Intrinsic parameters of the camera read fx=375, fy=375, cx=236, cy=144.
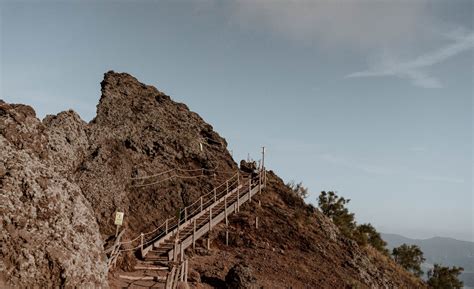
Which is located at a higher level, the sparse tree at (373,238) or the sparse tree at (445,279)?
the sparse tree at (373,238)

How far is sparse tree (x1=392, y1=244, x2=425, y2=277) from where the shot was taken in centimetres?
4809

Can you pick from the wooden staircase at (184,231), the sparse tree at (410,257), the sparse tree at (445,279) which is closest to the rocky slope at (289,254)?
the wooden staircase at (184,231)

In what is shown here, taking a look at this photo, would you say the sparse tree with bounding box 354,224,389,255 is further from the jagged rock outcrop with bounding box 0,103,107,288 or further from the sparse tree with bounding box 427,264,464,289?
the jagged rock outcrop with bounding box 0,103,107,288

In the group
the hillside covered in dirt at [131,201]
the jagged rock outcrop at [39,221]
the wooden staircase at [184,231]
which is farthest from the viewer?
the wooden staircase at [184,231]

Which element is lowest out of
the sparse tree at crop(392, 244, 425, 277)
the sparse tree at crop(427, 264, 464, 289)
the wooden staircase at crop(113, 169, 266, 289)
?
the sparse tree at crop(427, 264, 464, 289)

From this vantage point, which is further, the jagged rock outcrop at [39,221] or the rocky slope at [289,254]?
the rocky slope at [289,254]

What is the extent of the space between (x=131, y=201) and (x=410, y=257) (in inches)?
1596

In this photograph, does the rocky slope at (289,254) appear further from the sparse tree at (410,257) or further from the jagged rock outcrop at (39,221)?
the sparse tree at (410,257)

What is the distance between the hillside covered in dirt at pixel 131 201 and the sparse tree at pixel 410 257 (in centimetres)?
2444

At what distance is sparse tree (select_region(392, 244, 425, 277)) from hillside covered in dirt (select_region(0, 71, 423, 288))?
2444cm

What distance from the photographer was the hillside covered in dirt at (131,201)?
28.2 ft

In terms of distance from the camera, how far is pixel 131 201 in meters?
23.0

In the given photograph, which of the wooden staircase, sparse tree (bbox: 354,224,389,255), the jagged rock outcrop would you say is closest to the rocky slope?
the wooden staircase

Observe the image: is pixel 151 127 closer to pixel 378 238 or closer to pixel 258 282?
pixel 258 282
